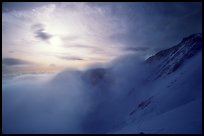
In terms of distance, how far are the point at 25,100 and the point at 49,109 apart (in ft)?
122

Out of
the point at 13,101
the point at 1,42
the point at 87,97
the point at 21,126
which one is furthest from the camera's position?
the point at 13,101

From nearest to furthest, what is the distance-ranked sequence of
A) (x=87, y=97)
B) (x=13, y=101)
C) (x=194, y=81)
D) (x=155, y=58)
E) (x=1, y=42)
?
1. (x=1, y=42)
2. (x=194, y=81)
3. (x=155, y=58)
4. (x=87, y=97)
5. (x=13, y=101)

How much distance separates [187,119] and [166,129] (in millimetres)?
1543

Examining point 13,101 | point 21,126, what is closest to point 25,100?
point 13,101

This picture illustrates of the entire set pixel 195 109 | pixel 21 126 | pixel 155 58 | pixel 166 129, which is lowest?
pixel 21 126

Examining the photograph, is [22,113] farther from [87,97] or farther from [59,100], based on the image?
[87,97]

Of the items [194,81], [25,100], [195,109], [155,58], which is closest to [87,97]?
[155,58]

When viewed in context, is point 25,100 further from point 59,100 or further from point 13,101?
point 59,100

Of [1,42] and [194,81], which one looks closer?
[1,42]

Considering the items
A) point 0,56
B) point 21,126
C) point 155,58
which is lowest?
point 21,126

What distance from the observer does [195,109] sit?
46.0 feet

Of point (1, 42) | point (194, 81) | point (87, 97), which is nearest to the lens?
point (1, 42)

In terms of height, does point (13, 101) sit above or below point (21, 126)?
above

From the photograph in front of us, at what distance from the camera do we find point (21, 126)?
435ft
